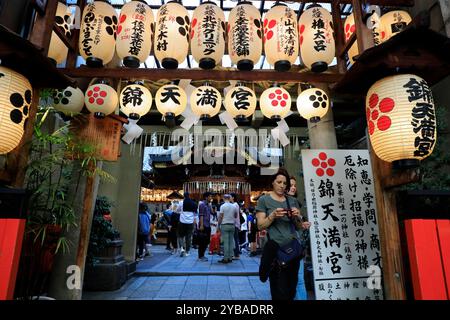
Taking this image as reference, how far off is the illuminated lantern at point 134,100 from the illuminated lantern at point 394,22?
4570 millimetres

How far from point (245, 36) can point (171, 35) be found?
4.00ft

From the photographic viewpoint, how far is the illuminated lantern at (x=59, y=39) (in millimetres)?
4758

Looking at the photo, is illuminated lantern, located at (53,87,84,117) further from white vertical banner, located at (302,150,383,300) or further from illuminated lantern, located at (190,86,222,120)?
white vertical banner, located at (302,150,383,300)

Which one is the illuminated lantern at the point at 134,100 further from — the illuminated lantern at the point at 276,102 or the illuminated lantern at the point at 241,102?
the illuminated lantern at the point at 276,102

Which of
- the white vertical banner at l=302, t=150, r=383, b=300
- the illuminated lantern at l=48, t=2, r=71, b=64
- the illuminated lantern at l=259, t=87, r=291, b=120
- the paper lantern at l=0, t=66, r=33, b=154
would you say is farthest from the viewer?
the illuminated lantern at l=259, t=87, r=291, b=120

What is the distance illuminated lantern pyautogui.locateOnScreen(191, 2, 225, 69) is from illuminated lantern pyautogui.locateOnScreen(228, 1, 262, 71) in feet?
0.68

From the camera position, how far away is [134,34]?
4.56 m

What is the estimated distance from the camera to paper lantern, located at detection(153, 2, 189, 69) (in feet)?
14.9

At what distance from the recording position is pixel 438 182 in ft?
16.4

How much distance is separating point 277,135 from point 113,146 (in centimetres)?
583

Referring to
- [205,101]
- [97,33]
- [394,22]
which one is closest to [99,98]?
[97,33]

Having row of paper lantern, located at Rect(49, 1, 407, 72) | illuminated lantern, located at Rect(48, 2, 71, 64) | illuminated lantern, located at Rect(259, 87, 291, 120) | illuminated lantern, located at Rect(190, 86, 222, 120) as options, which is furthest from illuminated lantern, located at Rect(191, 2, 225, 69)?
illuminated lantern, located at Rect(48, 2, 71, 64)

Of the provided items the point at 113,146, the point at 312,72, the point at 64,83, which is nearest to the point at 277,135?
the point at 312,72

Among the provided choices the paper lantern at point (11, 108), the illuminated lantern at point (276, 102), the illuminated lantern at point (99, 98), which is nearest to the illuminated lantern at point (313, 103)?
the illuminated lantern at point (276, 102)
